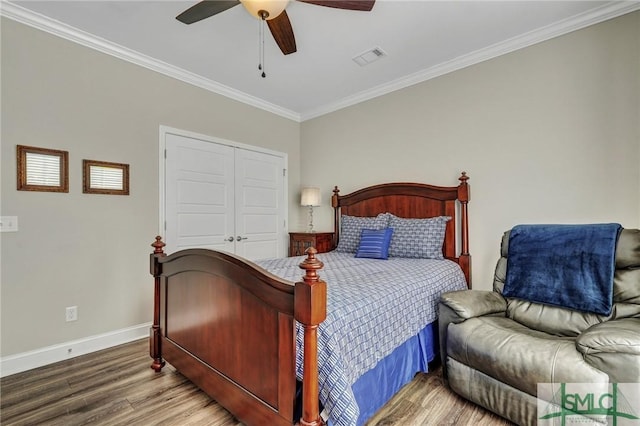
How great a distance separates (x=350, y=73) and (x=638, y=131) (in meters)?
2.54

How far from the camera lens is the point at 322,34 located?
2686 mm

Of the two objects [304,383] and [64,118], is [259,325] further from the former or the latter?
[64,118]

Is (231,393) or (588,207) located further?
(588,207)

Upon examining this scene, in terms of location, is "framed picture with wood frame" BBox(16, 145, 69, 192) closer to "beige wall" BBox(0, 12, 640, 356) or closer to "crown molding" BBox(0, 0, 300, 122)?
"beige wall" BBox(0, 12, 640, 356)

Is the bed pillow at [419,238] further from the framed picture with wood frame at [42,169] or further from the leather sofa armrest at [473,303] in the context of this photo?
the framed picture with wood frame at [42,169]

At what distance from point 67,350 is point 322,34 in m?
3.55

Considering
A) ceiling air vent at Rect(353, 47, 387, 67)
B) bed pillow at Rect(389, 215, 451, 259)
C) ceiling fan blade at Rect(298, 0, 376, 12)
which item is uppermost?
ceiling air vent at Rect(353, 47, 387, 67)

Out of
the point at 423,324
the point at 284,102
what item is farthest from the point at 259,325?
the point at 284,102

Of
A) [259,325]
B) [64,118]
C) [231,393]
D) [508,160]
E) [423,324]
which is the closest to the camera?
[259,325]

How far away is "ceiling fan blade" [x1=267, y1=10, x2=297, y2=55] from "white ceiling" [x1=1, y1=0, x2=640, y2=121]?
Answer: 0.31m

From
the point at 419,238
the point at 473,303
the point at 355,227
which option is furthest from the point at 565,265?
the point at 355,227

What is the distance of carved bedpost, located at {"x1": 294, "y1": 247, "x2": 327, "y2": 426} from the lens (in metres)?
1.21

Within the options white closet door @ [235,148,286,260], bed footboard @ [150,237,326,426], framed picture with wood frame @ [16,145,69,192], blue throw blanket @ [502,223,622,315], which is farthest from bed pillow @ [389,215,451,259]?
framed picture with wood frame @ [16,145,69,192]

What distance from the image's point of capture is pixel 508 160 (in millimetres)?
2855
